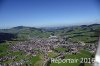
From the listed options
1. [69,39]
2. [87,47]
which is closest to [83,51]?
[87,47]

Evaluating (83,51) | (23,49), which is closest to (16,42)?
(23,49)

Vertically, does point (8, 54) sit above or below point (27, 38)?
below

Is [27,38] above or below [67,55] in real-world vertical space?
above

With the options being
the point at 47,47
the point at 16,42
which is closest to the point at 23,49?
the point at 16,42

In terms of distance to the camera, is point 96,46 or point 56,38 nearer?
point 96,46

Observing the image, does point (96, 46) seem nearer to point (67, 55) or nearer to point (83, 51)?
point (83, 51)

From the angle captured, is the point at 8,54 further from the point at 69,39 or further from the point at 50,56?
the point at 69,39

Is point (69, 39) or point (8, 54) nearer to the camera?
point (8, 54)

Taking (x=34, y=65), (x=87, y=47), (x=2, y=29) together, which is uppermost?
(x=2, y=29)
